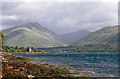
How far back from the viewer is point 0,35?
248 feet

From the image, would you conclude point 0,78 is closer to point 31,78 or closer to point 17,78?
point 17,78

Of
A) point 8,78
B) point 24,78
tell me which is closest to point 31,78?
point 24,78

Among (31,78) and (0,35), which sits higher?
A: (0,35)

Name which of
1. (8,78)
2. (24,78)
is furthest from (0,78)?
(24,78)

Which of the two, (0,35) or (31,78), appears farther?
(0,35)

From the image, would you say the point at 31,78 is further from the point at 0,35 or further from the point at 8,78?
the point at 0,35

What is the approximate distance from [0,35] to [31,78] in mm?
52634

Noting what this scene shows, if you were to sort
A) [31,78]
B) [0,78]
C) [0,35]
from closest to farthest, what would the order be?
[0,78] < [31,78] < [0,35]

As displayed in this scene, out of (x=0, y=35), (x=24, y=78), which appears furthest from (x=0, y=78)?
(x=0, y=35)

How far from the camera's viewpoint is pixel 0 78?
26422 mm

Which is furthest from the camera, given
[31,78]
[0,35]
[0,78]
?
[0,35]

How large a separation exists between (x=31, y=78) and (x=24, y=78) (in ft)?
3.74

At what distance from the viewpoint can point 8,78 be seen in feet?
89.2

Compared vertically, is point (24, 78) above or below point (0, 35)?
below
